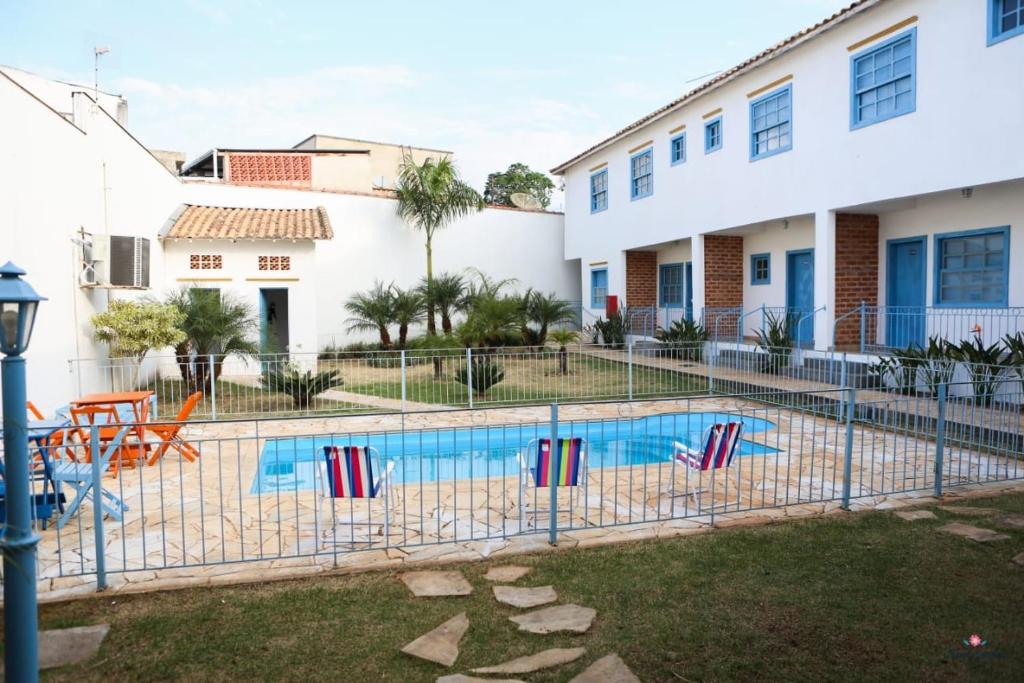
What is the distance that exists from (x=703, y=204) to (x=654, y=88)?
7748 millimetres

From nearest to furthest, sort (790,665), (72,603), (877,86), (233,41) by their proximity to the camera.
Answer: (790,665) < (72,603) < (877,86) < (233,41)

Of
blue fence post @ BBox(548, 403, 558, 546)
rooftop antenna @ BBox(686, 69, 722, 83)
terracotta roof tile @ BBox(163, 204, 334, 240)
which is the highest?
rooftop antenna @ BBox(686, 69, 722, 83)

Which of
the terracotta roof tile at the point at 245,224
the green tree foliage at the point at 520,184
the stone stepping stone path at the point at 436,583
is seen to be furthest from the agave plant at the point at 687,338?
the green tree foliage at the point at 520,184

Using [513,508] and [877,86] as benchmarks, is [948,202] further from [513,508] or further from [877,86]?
[513,508]

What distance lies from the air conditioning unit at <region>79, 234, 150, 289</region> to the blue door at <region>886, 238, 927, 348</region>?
13.3 m

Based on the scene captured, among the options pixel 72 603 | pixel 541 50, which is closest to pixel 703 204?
pixel 541 50

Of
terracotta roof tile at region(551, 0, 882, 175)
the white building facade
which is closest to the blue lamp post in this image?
the white building facade

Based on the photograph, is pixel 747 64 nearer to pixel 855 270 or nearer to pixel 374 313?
pixel 855 270

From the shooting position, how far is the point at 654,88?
23297 millimetres

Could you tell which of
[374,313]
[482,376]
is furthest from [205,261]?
[482,376]

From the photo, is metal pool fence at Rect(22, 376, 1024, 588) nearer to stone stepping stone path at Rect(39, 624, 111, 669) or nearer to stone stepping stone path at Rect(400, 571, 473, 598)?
stone stepping stone path at Rect(400, 571, 473, 598)

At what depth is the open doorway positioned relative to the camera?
1541cm

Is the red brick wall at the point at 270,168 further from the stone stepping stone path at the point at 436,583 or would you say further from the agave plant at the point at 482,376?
the stone stepping stone path at the point at 436,583

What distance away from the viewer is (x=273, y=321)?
71.5ft
